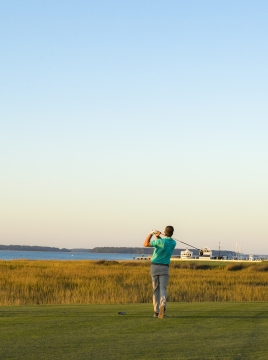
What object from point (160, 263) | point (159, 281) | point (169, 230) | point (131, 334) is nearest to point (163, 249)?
point (160, 263)

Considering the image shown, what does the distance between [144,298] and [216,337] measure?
45.8 feet

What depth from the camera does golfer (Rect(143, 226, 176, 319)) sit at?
13.8 m

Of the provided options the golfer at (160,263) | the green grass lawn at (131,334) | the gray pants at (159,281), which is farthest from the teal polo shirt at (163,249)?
the green grass lawn at (131,334)

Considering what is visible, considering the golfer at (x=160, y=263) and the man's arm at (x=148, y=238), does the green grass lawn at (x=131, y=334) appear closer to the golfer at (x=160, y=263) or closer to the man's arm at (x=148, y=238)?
the golfer at (x=160, y=263)

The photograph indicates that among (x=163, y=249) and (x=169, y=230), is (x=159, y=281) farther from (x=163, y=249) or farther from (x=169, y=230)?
(x=169, y=230)

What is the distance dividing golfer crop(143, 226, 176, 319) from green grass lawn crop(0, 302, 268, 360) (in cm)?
42

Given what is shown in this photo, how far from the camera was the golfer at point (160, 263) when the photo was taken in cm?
1380

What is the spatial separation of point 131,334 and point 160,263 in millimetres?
3009

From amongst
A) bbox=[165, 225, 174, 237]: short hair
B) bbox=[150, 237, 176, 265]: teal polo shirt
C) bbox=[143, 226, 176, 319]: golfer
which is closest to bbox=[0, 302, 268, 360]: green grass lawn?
bbox=[143, 226, 176, 319]: golfer

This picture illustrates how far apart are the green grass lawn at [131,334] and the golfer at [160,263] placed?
16.5 inches

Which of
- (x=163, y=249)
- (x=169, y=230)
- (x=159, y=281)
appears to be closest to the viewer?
(x=169, y=230)

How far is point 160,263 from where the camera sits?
14.0 metres

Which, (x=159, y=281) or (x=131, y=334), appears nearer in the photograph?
(x=131, y=334)

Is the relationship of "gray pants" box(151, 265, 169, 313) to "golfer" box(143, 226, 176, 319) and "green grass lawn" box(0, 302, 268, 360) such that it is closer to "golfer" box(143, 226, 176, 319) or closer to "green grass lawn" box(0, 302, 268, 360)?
"golfer" box(143, 226, 176, 319)
